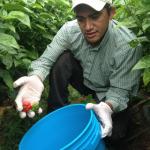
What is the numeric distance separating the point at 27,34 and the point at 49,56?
31cm

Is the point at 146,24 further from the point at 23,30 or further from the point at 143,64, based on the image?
the point at 23,30

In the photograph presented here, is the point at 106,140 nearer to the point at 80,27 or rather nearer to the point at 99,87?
the point at 99,87

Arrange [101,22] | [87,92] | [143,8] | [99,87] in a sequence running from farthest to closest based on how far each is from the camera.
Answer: [87,92] → [99,87] → [101,22] → [143,8]

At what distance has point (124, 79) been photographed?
2.90 meters

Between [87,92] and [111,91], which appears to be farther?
[87,92]

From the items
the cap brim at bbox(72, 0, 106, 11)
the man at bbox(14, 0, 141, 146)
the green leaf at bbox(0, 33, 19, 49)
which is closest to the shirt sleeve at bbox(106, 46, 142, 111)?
the man at bbox(14, 0, 141, 146)

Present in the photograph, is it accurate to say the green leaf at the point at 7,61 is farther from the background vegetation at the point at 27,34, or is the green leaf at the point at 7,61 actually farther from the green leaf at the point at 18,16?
the green leaf at the point at 18,16

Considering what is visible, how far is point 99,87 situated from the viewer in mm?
3207

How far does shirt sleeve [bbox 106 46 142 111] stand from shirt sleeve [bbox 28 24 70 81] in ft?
1.62

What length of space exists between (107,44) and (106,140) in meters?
0.75

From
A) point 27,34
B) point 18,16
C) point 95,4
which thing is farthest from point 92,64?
point 18,16

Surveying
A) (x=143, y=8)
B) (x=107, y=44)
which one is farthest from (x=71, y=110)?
(x=143, y=8)

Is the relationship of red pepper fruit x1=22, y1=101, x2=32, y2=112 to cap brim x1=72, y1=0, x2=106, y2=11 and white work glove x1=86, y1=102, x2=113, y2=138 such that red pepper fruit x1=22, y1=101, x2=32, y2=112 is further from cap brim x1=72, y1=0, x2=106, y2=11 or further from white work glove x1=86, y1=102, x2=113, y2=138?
cap brim x1=72, y1=0, x2=106, y2=11

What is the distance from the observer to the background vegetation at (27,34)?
2.60m
